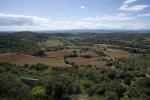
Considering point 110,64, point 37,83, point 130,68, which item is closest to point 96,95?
point 37,83

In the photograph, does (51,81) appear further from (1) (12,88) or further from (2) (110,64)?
(2) (110,64)

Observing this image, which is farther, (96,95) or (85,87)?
(85,87)

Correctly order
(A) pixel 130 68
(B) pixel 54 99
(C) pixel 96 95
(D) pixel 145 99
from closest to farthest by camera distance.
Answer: (D) pixel 145 99 → (B) pixel 54 99 → (C) pixel 96 95 → (A) pixel 130 68

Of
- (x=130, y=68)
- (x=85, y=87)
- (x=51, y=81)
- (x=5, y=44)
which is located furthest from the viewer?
(x=5, y=44)

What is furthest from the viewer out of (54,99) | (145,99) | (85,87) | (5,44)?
(5,44)

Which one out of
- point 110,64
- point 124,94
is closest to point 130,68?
point 110,64

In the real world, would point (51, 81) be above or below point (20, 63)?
above

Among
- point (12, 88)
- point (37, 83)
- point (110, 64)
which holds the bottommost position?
point (110, 64)

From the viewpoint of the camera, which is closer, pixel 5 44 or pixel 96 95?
pixel 96 95

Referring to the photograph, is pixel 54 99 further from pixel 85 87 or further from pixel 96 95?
pixel 85 87
